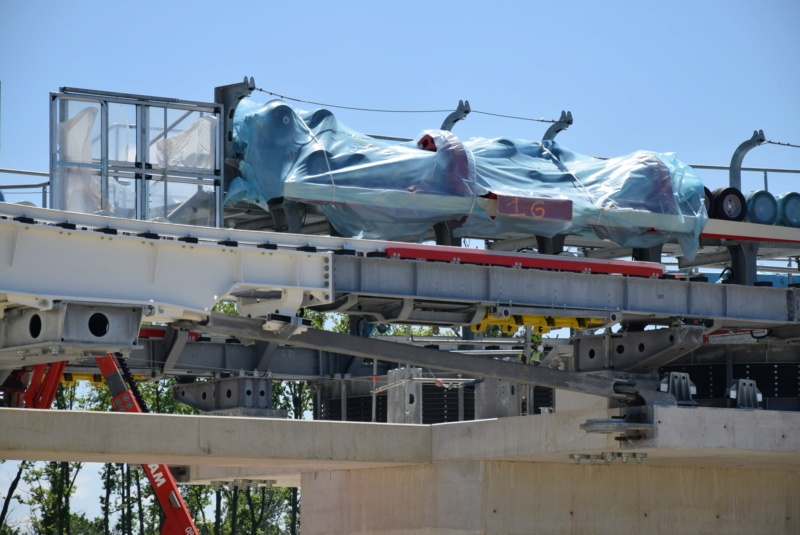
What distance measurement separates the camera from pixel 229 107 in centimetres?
2395

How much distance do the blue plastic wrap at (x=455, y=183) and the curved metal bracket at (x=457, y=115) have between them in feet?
2.09

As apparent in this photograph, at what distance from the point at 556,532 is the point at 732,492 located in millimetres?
5133

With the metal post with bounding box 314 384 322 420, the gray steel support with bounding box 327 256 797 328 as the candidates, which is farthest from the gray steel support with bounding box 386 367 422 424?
the gray steel support with bounding box 327 256 797 328

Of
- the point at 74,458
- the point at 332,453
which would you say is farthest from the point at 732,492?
the point at 74,458

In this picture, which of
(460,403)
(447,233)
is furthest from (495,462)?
(460,403)

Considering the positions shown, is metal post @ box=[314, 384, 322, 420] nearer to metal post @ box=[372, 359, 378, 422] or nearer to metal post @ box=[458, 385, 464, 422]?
metal post @ box=[372, 359, 378, 422]

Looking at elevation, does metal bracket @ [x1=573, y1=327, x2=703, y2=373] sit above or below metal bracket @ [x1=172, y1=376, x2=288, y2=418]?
above

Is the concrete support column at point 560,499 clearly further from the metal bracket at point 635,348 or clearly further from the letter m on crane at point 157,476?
the letter m on crane at point 157,476

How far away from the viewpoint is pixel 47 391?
32.6 m

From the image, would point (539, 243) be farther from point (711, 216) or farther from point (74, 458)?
point (74, 458)

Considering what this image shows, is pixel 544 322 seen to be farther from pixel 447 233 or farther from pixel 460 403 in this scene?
pixel 460 403

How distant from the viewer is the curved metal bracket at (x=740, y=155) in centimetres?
2962

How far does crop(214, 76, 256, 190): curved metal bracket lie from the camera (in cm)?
2380

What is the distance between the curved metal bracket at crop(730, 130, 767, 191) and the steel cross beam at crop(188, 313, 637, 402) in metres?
7.34
